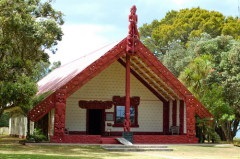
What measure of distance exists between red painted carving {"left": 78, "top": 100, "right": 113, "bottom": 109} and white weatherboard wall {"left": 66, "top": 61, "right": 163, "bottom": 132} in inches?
9.4

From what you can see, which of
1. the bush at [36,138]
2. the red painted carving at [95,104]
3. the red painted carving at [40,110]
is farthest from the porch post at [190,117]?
the bush at [36,138]

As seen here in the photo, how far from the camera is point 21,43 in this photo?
900 inches

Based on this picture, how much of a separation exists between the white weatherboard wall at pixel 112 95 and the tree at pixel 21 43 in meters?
6.02

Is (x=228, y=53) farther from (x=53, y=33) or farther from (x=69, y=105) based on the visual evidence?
(x=53, y=33)

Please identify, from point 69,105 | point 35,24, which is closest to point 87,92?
point 69,105

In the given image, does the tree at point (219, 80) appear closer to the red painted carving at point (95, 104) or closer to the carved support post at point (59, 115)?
the red painted carving at point (95, 104)

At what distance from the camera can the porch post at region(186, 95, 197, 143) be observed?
27.0 m

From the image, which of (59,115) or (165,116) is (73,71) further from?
(165,116)

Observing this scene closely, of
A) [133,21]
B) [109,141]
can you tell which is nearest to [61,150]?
[109,141]

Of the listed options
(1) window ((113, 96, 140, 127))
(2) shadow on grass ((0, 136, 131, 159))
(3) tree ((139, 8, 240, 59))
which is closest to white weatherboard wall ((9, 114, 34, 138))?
(1) window ((113, 96, 140, 127))

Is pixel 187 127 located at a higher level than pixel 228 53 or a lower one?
lower

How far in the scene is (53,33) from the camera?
2255 centimetres

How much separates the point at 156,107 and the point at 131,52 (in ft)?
20.4

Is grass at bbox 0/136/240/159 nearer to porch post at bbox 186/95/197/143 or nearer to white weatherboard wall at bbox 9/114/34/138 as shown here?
porch post at bbox 186/95/197/143
